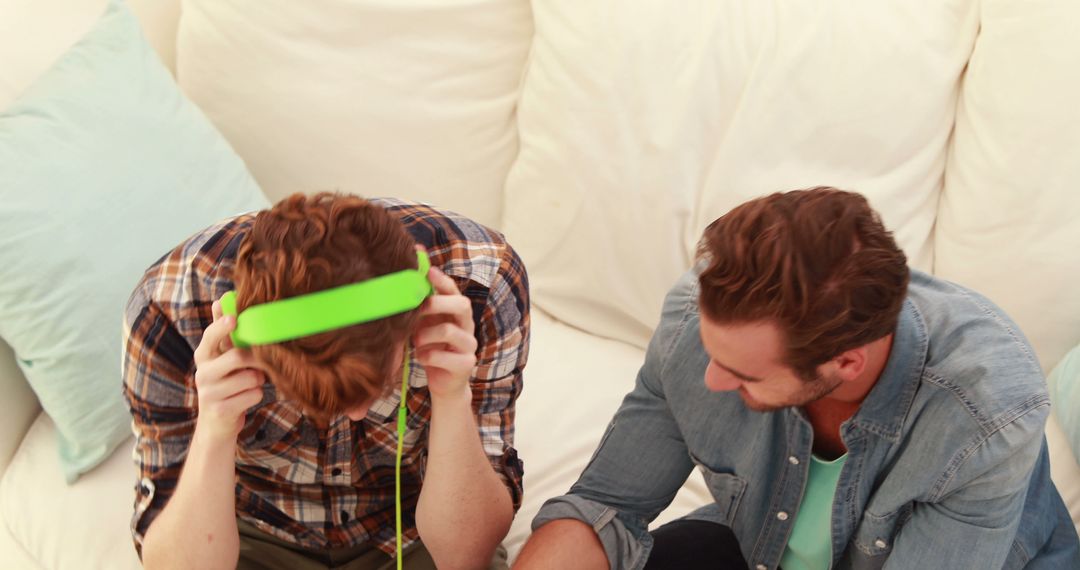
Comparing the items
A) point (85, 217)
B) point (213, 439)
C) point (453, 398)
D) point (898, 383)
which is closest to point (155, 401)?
point (213, 439)

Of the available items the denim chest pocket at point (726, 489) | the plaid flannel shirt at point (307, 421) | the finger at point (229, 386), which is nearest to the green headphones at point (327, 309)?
the finger at point (229, 386)

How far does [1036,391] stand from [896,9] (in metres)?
0.72

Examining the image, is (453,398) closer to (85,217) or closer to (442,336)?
(442,336)

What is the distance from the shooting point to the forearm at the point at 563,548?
133 centimetres

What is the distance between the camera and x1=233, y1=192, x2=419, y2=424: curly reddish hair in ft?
3.18

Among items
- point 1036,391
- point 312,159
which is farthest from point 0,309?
point 1036,391

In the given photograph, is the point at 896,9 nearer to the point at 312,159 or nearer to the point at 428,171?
the point at 428,171

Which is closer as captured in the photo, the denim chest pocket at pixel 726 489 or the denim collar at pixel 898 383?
the denim collar at pixel 898 383

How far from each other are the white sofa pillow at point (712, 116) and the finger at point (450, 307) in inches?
26.5

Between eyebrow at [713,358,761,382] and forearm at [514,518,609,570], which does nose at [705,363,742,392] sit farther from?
forearm at [514,518,609,570]

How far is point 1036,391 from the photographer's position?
1141 mm

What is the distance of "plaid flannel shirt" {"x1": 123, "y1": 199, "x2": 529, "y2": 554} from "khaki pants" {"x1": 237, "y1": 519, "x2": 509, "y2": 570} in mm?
17

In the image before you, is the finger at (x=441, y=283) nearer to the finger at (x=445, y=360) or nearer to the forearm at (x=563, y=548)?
the finger at (x=445, y=360)

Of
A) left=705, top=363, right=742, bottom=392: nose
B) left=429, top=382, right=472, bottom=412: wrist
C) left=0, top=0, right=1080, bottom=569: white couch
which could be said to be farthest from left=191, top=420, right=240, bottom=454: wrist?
left=705, top=363, right=742, bottom=392: nose
